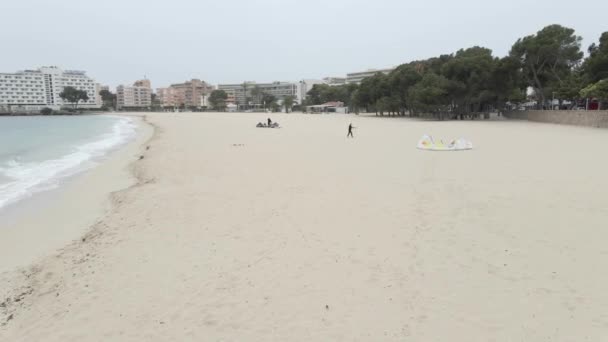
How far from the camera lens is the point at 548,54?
3697 cm

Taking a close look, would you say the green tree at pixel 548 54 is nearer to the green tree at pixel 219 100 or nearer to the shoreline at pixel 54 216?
the shoreline at pixel 54 216

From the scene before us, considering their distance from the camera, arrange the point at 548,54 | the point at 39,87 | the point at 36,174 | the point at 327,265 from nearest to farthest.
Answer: the point at 327,265 → the point at 36,174 → the point at 548,54 → the point at 39,87

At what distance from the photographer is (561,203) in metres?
7.65

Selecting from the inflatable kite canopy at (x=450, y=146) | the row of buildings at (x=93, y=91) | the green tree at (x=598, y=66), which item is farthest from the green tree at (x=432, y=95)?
the row of buildings at (x=93, y=91)

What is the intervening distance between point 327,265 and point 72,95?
559 feet

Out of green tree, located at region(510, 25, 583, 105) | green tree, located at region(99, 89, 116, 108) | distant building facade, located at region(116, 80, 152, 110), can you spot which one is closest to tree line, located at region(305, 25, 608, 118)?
green tree, located at region(510, 25, 583, 105)

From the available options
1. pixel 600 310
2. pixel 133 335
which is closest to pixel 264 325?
pixel 133 335

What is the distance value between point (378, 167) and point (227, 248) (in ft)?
25.9

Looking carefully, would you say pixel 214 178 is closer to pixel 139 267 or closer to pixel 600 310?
pixel 139 267

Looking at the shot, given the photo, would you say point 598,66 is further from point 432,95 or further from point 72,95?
point 72,95

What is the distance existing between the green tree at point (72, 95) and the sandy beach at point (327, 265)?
6394 inches

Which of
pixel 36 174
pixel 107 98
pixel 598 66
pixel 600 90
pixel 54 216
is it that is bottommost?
pixel 54 216

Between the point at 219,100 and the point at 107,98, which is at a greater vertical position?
the point at 107,98

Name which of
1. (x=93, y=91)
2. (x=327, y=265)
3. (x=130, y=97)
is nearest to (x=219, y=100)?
(x=130, y=97)
